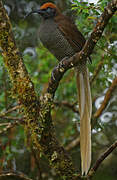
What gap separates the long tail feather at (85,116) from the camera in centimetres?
194

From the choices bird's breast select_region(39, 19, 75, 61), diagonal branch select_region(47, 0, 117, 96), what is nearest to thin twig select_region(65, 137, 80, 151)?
bird's breast select_region(39, 19, 75, 61)

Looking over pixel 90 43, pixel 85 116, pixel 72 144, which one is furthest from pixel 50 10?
pixel 72 144

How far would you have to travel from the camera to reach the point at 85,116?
2195 mm

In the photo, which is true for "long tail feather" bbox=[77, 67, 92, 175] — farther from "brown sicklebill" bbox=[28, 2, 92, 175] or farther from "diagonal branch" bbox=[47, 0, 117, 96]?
"diagonal branch" bbox=[47, 0, 117, 96]

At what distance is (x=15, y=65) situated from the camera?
67.9 inches

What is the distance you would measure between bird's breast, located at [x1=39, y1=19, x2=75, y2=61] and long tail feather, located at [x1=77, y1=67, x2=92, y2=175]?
26 cm

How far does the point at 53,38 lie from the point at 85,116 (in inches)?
27.3

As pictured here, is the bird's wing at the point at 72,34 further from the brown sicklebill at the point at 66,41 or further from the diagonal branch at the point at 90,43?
the diagonal branch at the point at 90,43

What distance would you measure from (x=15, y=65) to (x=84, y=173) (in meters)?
0.84

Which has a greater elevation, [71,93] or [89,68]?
[89,68]

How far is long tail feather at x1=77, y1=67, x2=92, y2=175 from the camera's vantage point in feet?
6.37

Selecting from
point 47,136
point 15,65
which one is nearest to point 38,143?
point 47,136

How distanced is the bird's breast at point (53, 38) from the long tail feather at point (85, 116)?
26 centimetres

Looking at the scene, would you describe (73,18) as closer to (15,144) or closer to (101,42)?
(101,42)
